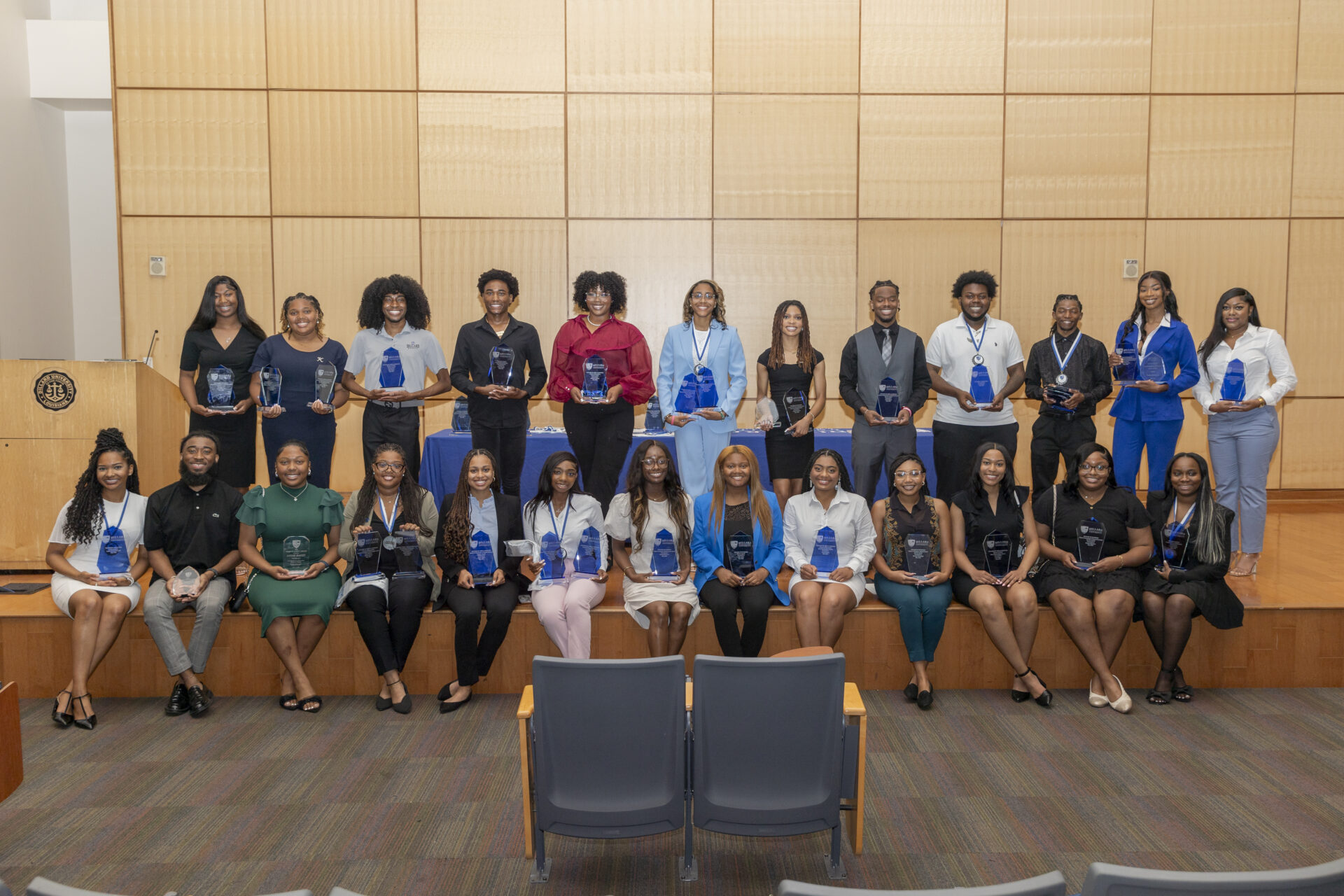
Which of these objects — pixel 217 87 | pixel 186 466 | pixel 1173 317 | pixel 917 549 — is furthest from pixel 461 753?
pixel 217 87

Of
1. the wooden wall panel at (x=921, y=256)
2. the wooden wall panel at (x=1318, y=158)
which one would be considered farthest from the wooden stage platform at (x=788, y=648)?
the wooden wall panel at (x=1318, y=158)

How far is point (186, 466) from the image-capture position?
14.6ft

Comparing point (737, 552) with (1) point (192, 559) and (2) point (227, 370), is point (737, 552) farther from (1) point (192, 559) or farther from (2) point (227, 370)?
(2) point (227, 370)

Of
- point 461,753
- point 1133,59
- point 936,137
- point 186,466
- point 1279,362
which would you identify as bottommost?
point 461,753

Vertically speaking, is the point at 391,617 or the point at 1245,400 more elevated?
the point at 1245,400

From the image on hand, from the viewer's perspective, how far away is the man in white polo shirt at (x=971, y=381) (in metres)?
5.22

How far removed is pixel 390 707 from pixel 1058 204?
6.28 meters

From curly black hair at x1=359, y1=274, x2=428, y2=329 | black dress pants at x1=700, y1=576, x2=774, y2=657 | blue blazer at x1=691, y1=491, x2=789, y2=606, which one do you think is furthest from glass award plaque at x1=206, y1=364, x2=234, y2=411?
black dress pants at x1=700, y1=576, x2=774, y2=657

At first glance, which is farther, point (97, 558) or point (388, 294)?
point (388, 294)

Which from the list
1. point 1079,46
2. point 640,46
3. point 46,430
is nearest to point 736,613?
point 46,430

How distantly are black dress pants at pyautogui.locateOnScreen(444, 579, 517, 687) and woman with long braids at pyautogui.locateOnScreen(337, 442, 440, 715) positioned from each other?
0.19 m

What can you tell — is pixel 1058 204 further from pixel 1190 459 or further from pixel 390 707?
pixel 390 707

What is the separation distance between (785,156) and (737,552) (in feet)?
14.2

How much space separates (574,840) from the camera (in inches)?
126
